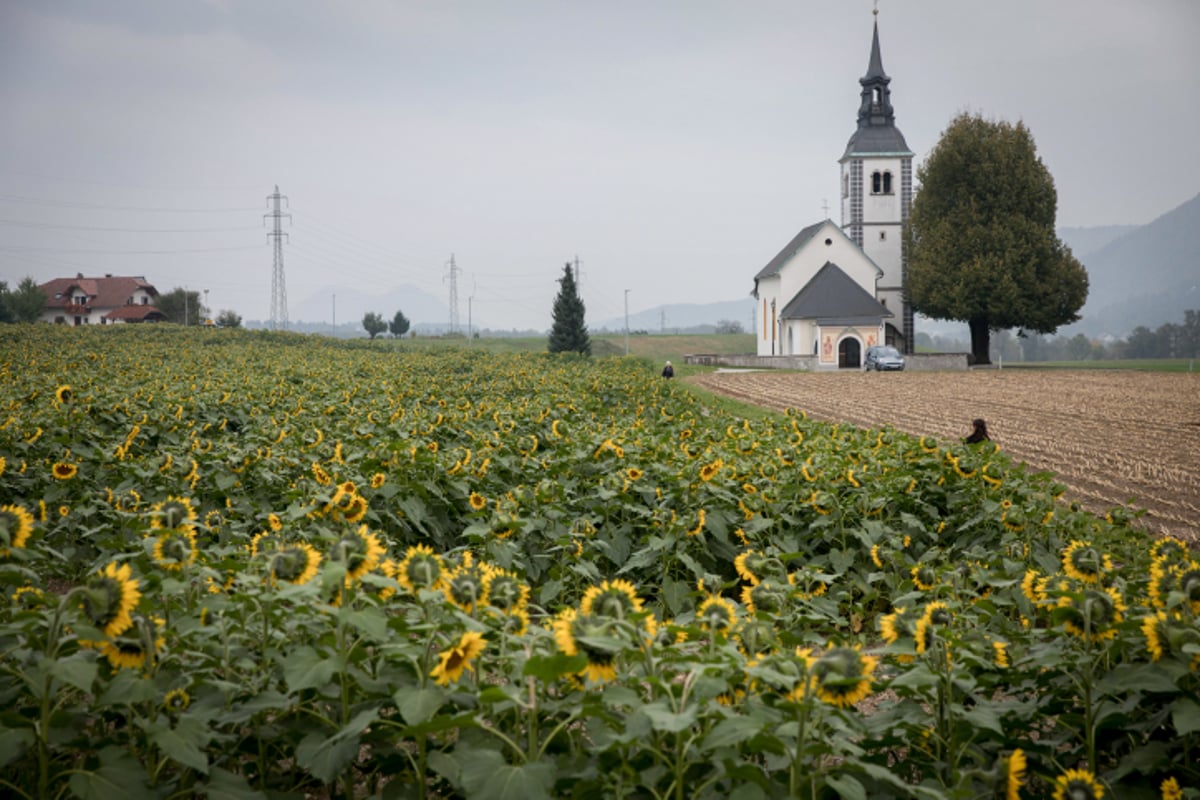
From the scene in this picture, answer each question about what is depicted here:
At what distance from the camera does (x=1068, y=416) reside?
68.0 feet

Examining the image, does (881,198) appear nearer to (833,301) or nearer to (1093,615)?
(833,301)

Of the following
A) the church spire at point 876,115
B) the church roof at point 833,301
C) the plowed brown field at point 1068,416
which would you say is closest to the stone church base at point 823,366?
the church roof at point 833,301

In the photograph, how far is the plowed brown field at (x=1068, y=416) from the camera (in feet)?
37.2

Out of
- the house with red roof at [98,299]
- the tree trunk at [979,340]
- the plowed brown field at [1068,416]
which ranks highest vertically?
the house with red roof at [98,299]

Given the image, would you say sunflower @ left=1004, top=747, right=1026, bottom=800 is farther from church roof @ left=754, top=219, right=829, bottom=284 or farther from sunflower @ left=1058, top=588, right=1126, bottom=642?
church roof @ left=754, top=219, right=829, bottom=284

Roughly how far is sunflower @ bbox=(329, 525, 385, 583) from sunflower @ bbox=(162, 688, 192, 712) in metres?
0.55

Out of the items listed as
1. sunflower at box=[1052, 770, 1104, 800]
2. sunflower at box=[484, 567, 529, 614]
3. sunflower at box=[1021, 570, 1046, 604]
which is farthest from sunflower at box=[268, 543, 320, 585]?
sunflower at box=[1021, 570, 1046, 604]

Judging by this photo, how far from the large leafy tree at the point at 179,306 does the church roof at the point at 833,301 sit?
56386 millimetres

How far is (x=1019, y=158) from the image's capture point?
49.6 m

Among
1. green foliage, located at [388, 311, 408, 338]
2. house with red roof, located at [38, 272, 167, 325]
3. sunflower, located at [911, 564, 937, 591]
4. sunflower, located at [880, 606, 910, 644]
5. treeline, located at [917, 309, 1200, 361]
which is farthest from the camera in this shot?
treeline, located at [917, 309, 1200, 361]

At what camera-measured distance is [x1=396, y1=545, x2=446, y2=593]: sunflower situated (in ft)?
8.89

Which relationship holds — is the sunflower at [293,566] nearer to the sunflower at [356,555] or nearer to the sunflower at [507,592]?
the sunflower at [356,555]

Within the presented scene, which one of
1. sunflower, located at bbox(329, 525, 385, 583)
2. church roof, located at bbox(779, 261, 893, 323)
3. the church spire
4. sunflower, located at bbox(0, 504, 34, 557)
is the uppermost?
the church spire

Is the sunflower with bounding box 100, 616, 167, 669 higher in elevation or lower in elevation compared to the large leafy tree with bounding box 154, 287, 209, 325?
lower
